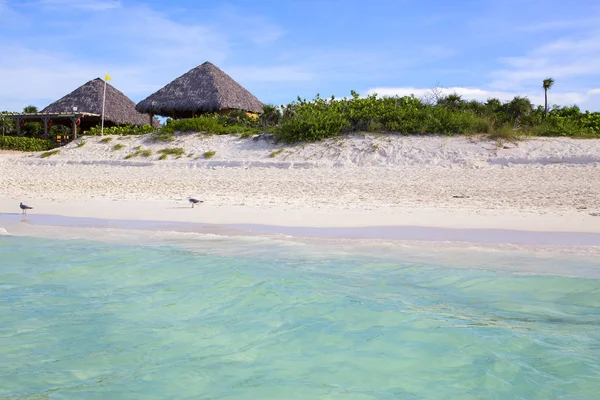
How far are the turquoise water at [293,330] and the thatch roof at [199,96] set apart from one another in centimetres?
2086

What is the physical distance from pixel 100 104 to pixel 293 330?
28551 millimetres

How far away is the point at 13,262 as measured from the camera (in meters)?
7.09

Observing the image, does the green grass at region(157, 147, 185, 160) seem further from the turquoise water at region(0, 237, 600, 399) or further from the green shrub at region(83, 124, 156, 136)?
the turquoise water at region(0, 237, 600, 399)

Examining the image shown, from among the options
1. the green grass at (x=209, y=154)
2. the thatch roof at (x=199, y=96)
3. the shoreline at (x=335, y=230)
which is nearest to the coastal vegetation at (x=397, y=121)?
the green grass at (x=209, y=154)

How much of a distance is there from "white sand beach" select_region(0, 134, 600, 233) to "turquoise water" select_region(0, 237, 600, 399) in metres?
2.65

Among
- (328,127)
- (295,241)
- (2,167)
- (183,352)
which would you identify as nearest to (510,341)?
(183,352)

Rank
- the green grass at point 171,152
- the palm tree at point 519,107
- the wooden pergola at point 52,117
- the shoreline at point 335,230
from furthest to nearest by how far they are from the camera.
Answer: the wooden pergola at point 52,117, the palm tree at point 519,107, the green grass at point 171,152, the shoreline at point 335,230

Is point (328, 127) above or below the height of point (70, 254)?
above

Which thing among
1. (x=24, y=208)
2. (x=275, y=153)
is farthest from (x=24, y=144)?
(x=24, y=208)

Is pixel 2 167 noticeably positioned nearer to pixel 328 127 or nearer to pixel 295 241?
pixel 328 127

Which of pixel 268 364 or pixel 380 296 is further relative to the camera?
pixel 380 296

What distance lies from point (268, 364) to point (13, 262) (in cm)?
438

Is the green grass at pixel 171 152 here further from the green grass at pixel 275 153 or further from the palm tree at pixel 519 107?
Answer: the palm tree at pixel 519 107

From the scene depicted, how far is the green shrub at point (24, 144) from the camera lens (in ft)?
90.6
